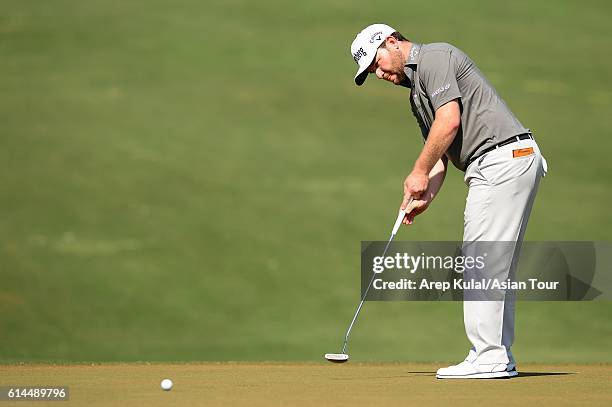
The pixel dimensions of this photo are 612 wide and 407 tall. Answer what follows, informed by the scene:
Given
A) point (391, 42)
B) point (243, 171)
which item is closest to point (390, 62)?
point (391, 42)

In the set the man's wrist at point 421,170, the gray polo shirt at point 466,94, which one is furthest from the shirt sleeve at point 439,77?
the man's wrist at point 421,170

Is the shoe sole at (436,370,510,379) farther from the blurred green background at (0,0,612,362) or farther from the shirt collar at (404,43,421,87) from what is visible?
the blurred green background at (0,0,612,362)

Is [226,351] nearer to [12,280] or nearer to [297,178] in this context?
[12,280]

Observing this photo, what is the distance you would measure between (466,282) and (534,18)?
11.1 metres

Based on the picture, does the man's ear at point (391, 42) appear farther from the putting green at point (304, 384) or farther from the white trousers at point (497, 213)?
the putting green at point (304, 384)

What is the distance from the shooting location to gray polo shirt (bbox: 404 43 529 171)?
5.30m

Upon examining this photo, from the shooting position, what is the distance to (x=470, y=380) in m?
5.14

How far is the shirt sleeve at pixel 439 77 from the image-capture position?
524 cm

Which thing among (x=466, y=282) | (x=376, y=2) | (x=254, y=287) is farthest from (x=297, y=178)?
(x=466, y=282)

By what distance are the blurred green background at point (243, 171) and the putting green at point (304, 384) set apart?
3410 millimetres

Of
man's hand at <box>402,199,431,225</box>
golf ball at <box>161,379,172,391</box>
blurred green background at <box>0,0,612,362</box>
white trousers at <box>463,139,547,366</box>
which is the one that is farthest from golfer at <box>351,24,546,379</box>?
blurred green background at <box>0,0,612,362</box>

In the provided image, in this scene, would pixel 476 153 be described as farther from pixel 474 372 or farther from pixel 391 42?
pixel 474 372

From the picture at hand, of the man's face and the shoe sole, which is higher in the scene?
the man's face

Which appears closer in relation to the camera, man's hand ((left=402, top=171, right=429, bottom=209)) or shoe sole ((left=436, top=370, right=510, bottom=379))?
shoe sole ((left=436, top=370, right=510, bottom=379))
